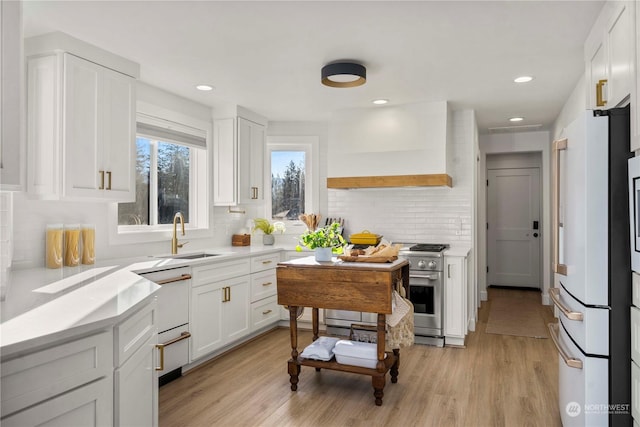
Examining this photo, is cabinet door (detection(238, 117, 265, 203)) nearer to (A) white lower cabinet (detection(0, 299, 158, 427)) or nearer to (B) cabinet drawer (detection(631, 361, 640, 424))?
A: (A) white lower cabinet (detection(0, 299, 158, 427))

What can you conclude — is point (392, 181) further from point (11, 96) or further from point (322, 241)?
point (11, 96)

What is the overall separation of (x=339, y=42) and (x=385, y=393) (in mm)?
2387

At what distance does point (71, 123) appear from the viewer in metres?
2.71

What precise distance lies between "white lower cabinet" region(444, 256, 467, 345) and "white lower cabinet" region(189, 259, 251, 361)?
1.89 m

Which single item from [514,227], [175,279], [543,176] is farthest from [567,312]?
[514,227]

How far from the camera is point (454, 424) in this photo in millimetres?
2572

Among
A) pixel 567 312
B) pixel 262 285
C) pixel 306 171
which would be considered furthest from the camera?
pixel 306 171

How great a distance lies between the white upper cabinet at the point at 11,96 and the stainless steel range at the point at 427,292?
326 cm

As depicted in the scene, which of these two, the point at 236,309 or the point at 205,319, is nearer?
the point at 205,319

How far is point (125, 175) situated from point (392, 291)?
2028mm

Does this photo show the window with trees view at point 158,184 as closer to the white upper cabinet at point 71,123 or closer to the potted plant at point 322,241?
the white upper cabinet at point 71,123

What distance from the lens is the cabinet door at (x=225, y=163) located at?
14.8ft

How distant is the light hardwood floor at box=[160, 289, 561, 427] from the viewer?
8.70 ft

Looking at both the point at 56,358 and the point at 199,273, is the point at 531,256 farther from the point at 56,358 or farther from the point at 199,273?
the point at 56,358
